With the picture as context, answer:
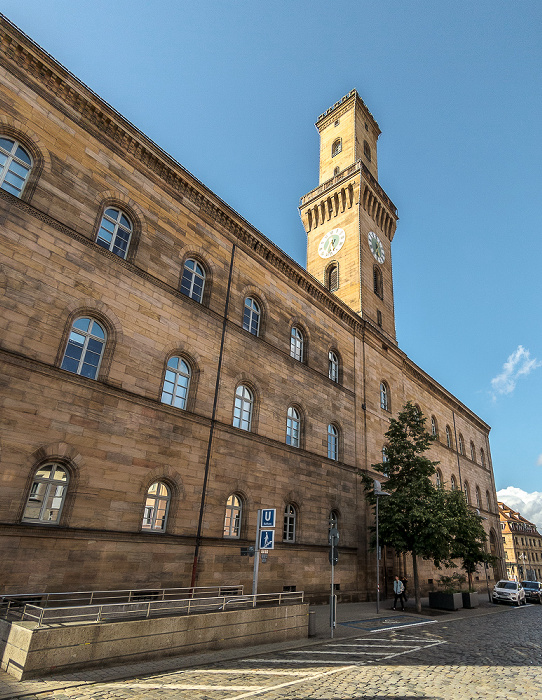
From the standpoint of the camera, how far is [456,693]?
7883 mm

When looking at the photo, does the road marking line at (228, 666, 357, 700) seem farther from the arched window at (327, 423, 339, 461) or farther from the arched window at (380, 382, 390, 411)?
the arched window at (380, 382, 390, 411)

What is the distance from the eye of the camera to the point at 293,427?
22.2 m

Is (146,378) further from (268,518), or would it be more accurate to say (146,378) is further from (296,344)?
(296,344)

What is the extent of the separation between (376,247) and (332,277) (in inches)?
192

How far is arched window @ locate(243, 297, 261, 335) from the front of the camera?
69.6 feet

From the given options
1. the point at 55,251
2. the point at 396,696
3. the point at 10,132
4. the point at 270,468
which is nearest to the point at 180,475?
the point at 270,468

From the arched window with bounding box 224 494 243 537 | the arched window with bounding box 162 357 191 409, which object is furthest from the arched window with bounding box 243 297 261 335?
the arched window with bounding box 224 494 243 537

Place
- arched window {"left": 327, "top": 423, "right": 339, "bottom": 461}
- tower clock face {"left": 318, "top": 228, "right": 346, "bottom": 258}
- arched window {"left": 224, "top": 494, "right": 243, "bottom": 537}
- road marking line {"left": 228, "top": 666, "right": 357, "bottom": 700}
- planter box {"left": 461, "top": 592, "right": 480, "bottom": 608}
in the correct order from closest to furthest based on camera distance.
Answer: road marking line {"left": 228, "top": 666, "right": 357, "bottom": 700} < arched window {"left": 224, "top": 494, "right": 243, "bottom": 537} < arched window {"left": 327, "top": 423, "right": 339, "bottom": 461} < planter box {"left": 461, "top": 592, "right": 480, "bottom": 608} < tower clock face {"left": 318, "top": 228, "right": 346, "bottom": 258}

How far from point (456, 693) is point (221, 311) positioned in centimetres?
1517

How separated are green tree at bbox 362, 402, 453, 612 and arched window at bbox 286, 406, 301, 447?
→ 193 inches

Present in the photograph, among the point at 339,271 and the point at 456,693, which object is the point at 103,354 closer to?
the point at 456,693

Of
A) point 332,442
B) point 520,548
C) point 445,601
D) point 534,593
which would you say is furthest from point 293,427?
point 520,548

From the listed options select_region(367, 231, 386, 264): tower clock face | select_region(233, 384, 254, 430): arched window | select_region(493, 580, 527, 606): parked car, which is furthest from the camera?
select_region(367, 231, 386, 264): tower clock face

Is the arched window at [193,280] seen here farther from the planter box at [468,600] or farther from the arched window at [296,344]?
the planter box at [468,600]
